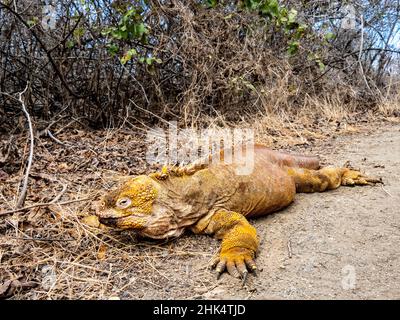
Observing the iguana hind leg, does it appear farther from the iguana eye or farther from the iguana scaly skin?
the iguana eye

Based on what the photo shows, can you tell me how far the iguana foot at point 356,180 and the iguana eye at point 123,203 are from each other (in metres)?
2.45

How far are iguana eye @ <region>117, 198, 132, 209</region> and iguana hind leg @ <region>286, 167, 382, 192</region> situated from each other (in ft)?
5.74

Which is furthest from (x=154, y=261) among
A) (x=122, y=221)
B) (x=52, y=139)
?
(x=52, y=139)

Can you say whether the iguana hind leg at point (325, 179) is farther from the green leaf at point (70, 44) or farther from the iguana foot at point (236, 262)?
the green leaf at point (70, 44)

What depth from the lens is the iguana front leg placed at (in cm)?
268

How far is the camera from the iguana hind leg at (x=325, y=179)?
4082mm

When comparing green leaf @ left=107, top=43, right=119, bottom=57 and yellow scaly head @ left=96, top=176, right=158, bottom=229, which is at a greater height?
green leaf @ left=107, top=43, right=119, bottom=57

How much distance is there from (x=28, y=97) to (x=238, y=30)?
12.0 ft

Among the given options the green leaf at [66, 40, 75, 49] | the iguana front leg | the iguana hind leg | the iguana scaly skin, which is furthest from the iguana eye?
the green leaf at [66, 40, 75, 49]

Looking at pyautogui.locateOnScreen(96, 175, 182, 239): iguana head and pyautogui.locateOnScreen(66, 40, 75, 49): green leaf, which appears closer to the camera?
pyautogui.locateOnScreen(96, 175, 182, 239): iguana head

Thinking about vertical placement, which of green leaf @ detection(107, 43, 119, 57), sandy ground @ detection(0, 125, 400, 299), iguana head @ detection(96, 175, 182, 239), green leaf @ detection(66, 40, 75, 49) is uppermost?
green leaf @ detection(66, 40, 75, 49)

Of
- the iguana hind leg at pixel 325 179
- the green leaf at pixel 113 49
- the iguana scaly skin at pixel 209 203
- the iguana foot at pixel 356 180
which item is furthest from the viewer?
the green leaf at pixel 113 49

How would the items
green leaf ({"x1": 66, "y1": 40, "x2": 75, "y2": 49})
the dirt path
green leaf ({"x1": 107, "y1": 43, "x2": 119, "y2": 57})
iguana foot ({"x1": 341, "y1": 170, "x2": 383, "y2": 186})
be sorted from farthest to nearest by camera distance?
green leaf ({"x1": 66, "y1": 40, "x2": 75, "y2": 49}) → green leaf ({"x1": 107, "y1": 43, "x2": 119, "y2": 57}) → iguana foot ({"x1": 341, "y1": 170, "x2": 383, "y2": 186}) → the dirt path

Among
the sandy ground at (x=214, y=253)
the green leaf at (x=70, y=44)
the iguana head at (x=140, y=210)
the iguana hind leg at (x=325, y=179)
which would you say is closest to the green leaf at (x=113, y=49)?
the green leaf at (x=70, y=44)
